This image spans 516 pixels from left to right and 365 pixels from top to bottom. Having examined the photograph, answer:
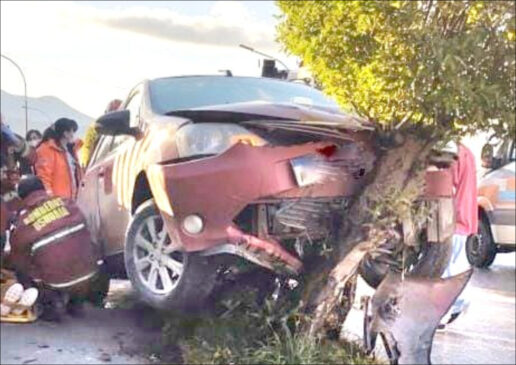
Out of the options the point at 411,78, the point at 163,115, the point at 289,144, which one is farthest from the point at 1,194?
the point at 411,78

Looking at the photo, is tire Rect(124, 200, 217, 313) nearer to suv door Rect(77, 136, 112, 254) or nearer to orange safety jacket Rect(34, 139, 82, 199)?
suv door Rect(77, 136, 112, 254)

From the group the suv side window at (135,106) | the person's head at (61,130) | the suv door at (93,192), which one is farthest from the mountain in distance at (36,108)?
the suv side window at (135,106)

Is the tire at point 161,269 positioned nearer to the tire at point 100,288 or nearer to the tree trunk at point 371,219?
the tree trunk at point 371,219

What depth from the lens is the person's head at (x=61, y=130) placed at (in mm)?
7352

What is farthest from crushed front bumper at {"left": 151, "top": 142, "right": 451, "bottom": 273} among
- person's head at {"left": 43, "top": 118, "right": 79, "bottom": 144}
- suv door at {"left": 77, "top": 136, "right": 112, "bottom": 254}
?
person's head at {"left": 43, "top": 118, "right": 79, "bottom": 144}

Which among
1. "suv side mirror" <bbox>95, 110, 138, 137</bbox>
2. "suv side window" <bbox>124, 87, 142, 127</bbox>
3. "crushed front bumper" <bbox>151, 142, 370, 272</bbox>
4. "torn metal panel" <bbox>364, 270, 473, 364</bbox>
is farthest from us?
"suv side window" <bbox>124, 87, 142, 127</bbox>

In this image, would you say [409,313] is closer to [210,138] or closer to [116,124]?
[210,138]

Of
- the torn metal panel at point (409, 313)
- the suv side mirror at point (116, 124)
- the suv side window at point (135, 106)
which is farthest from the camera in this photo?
the suv side window at point (135, 106)

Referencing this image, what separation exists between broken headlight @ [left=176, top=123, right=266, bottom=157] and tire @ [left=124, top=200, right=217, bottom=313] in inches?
17.1

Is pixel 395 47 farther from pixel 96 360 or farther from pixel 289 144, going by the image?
pixel 96 360

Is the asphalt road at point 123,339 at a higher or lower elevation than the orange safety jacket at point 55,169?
lower

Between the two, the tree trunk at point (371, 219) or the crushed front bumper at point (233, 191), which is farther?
the tree trunk at point (371, 219)

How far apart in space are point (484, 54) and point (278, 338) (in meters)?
1.80

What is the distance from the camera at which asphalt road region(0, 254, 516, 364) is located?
4.24 m
